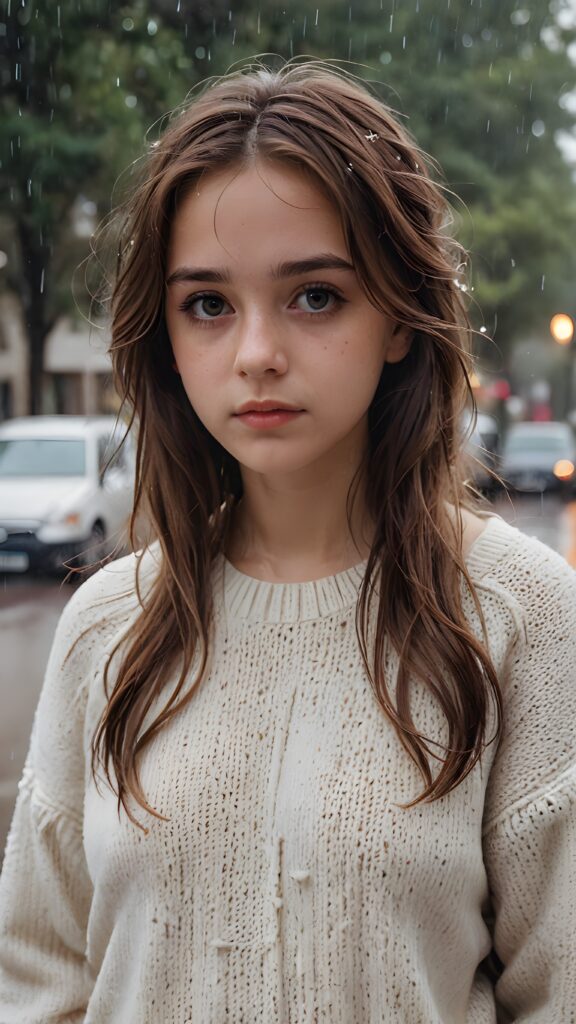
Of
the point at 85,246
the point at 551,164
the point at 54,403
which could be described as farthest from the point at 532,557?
the point at 551,164

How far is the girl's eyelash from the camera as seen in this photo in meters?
1.25

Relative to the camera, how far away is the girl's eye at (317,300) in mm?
1257

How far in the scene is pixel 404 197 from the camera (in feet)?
4.25

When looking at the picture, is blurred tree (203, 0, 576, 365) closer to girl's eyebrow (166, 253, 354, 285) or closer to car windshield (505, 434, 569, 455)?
car windshield (505, 434, 569, 455)

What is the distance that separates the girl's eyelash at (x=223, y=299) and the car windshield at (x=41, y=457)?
6773 millimetres

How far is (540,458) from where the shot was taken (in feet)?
60.7

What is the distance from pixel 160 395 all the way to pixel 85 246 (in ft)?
23.8

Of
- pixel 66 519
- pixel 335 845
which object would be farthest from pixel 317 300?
pixel 66 519

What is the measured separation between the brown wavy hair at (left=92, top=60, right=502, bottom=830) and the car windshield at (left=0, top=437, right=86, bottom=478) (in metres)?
6.60

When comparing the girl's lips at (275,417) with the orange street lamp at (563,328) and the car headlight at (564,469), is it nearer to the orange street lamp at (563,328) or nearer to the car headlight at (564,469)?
the orange street lamp at (563,328)

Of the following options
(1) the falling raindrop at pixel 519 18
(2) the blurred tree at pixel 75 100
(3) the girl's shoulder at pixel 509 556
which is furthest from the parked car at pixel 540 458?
(3) the girl's shoulder at pixel 509 556

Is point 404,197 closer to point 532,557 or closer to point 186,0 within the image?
point 532,557

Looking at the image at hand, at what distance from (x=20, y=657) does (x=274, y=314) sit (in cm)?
586

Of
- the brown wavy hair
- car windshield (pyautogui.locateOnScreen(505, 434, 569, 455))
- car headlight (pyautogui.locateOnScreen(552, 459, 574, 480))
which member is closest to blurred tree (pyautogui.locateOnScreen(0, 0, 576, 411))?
the brown wavy hair
